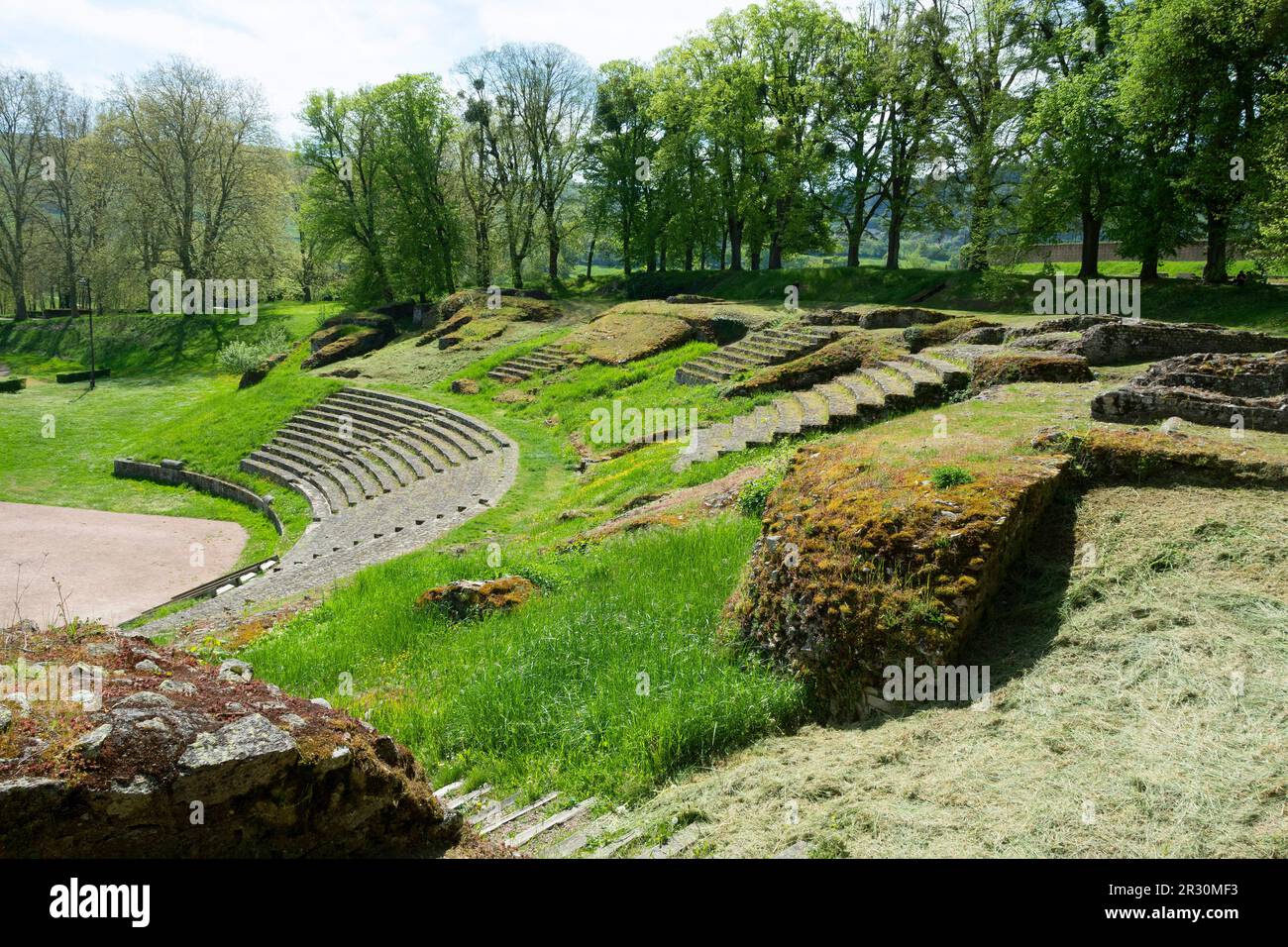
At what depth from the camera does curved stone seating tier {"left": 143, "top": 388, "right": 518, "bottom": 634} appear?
48.4 ft

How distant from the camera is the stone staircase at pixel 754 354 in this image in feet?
76.3

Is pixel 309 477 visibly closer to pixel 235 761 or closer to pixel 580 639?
pixel 580 639

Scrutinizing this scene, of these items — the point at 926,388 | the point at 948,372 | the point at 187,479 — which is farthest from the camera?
the point at 187,479

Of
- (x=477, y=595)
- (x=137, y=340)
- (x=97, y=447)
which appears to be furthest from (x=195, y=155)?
(x=477, y=595)

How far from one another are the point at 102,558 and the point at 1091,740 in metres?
20.6

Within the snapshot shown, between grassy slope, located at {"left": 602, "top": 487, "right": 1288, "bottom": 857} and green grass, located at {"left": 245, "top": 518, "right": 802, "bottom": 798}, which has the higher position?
grassy slope, located at {"left": 602, "top": 487, "right": 1288, "bottom": 857}

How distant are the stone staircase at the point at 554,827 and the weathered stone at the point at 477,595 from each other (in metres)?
3.80

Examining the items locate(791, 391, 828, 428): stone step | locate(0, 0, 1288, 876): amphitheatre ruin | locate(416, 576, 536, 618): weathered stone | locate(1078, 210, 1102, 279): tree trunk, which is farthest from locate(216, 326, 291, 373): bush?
locate(1078, 210, 1102, 279): tree trunk

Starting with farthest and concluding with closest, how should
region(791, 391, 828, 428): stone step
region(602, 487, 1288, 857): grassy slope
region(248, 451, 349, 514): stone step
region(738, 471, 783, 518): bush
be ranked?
1. region(248, 451, 349, 514): stone step
2. region(791, 391, 828, 428): stone step
3. region(738, 471, 783, 518): bush
4. region(602, 487, 1288, 857): grassy slope

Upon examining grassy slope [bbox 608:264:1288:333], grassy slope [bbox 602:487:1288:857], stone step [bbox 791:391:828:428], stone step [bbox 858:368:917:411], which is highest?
grassy slope [bbox 608:264:1288:333]

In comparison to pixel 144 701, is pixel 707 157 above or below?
above

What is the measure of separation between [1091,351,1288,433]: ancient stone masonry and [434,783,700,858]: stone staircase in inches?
310

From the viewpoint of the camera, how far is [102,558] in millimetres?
18344

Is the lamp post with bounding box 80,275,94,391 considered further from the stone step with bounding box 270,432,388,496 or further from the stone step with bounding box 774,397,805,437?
the stone step with bounding box 774,397,805,437
